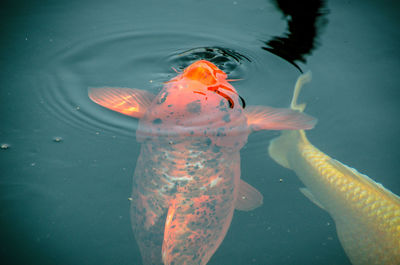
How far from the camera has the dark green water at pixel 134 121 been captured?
8.45ft

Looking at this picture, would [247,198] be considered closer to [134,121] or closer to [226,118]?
[226,118]

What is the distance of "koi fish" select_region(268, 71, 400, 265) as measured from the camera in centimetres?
245

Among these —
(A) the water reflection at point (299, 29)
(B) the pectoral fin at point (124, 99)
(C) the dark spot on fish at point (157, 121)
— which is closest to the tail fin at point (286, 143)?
(A) the water reflection at point (299, 29)

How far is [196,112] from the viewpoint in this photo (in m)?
2.68

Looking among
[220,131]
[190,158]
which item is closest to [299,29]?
[220,131]

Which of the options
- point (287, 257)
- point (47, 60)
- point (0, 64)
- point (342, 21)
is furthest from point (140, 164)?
point (342, 21)

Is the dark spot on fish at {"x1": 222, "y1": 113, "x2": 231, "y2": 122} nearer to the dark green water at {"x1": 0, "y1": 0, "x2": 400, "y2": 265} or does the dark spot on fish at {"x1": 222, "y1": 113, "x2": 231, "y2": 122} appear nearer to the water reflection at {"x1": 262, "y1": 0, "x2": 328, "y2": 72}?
the dark green water at {"x1": 0, "y1": 0, "x2": 400, "y2": 265}

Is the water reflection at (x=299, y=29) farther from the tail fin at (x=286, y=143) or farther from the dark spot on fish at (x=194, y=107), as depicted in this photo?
the dark spot on fish at (x=194, y=107)

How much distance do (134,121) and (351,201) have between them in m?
2.04

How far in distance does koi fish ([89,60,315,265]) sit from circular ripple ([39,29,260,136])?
0.19 metres

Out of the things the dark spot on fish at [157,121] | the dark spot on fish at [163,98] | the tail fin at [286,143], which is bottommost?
the tail fin at [286,143]

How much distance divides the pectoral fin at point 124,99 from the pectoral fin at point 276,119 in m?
0.97

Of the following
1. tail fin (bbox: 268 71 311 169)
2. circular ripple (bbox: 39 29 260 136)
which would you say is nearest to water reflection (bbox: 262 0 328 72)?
circular ripple (bbox: 39 29 260 136)

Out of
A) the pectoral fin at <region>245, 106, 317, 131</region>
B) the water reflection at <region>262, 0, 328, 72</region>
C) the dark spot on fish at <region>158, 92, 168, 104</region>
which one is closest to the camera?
the dark spot on fish at <region>158, 92, 168, 104</region>
